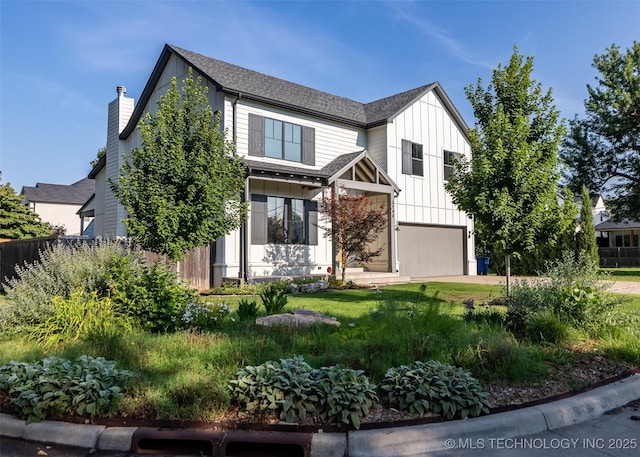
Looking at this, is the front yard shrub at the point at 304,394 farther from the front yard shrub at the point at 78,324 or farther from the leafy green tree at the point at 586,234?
the leafy green tree at the point at 586,234

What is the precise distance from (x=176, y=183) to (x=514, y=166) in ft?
22.0

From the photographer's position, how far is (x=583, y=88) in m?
28.7

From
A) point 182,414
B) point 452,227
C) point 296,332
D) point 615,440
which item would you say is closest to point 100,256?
point 296,332

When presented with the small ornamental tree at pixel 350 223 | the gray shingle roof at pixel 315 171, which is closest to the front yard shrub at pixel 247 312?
the gray shingle roof at pixel 315 171

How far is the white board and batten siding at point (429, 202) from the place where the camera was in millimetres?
18156

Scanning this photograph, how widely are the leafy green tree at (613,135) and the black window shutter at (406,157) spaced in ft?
49.5

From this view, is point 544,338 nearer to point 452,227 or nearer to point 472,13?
point 472,13

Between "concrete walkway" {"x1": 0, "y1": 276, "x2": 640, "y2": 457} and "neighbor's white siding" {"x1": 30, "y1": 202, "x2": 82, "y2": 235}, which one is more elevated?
"neighbor's white siding" {"x1": 30, "y1": 202, "x2": 82, "y2": 235}

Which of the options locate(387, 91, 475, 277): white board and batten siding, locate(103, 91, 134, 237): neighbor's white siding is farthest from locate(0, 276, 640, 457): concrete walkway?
locate(103, 91, 134, 237): neighbor's white siding

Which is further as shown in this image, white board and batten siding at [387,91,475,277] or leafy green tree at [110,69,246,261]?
white board and batten siding at [387,91,475,277]

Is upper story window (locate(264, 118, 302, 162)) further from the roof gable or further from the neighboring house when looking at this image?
the neighboring house

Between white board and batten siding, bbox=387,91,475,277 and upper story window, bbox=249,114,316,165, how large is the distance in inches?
147

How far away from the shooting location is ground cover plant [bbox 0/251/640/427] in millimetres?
3480

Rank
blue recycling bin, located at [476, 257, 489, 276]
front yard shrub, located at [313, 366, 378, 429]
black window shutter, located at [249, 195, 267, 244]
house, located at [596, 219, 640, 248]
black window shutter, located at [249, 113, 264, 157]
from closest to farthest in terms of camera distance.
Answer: front yard shrub, located at [313, 366, 378, 429] → black window shutter, located at [249, 195, 267, 244] → black window shutter, located at [249, 113, 264, 157] → blue recycling bin, located at [476, 257, 489, 276] → house, located at [596, 219, 640, 248]
